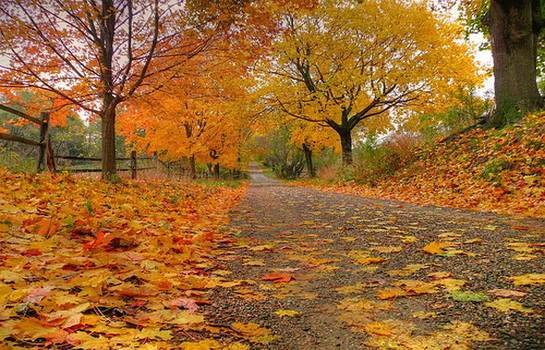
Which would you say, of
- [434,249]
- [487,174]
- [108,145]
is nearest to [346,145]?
[487,174]

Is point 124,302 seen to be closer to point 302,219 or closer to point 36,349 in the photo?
point 36,349

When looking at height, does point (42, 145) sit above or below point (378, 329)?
above

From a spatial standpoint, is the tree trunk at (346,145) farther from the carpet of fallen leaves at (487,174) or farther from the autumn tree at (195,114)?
the carpet of fallen leaves at (487,174)

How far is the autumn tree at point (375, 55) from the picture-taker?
11.7 m

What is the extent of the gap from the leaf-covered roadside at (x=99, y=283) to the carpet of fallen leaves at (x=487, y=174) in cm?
406

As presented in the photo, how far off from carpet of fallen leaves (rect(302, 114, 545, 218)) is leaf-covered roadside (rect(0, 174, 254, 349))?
4.06 m

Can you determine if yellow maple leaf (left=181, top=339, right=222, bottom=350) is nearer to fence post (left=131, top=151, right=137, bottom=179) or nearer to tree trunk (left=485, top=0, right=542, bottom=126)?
tree trunk (left=485, top=0, right=542, bottom=126)

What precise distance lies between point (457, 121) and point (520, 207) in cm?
578

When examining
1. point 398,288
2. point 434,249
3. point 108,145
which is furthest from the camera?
point 108,145

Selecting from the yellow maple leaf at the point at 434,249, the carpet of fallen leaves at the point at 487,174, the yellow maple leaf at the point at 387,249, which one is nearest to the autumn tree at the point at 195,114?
the carpet of fallen leaves at the point at 487,174

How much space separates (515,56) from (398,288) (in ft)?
26.1

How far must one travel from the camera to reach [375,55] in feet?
40.0

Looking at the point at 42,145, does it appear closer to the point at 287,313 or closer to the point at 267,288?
the point at 267,288

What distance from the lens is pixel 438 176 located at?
7262 millimetres
